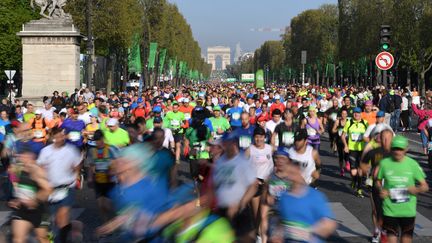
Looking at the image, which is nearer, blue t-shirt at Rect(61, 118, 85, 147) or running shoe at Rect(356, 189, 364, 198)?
blue t-shirt at Rect(61, 118, 85, 147)

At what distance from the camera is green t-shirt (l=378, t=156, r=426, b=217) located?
7.55 m

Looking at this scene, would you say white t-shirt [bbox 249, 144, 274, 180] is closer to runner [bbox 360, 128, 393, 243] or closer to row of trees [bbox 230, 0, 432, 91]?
runner [bbox 360, 128, 393, 243]

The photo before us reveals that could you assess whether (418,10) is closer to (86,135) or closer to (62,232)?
(86,135)

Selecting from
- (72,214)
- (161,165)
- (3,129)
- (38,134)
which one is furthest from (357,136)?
(3,129)

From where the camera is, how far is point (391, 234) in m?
7.59

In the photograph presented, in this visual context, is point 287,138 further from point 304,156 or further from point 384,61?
point 384,61

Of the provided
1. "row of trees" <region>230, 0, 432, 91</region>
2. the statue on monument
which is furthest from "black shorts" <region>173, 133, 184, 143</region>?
"row of trees" <region>230, 0, 432, 91</region>

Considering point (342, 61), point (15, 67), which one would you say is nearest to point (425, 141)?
point (15, 67)

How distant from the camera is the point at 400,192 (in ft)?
24.9

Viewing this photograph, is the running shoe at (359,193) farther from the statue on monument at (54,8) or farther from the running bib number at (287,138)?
the statue on monument at (54,8)

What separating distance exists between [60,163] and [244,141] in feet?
9.79

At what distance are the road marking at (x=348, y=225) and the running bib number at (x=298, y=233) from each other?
3.98 meters

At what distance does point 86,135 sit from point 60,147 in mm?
4760

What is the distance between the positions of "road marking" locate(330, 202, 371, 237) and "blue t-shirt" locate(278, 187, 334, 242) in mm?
3962
